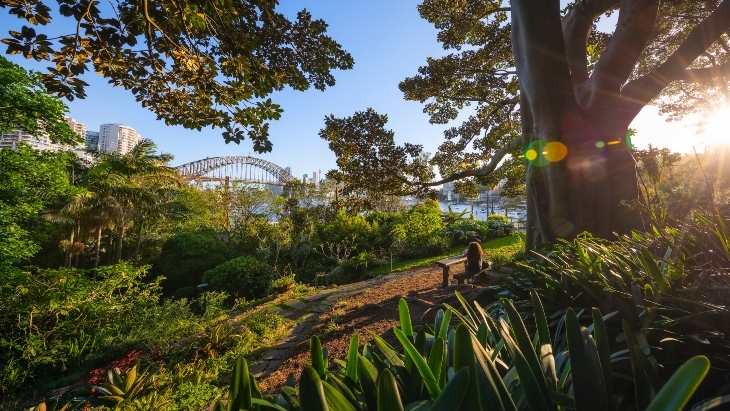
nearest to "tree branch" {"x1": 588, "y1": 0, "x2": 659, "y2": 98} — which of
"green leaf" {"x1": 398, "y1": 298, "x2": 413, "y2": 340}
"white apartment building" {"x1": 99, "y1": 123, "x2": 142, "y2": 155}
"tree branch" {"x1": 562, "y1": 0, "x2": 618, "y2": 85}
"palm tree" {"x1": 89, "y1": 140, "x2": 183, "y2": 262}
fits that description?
"tree branch" {"x1": 562, "y1": 0, "x2": 618, "y2": 85}

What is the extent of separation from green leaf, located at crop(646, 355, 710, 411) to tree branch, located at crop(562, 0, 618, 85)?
5683 mm

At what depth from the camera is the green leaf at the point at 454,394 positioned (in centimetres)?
65

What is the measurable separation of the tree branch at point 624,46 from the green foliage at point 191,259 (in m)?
13.9

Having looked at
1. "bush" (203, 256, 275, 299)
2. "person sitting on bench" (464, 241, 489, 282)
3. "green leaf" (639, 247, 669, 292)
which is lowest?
"bush" (203, 256, 275, 299)

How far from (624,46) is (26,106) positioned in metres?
13.9

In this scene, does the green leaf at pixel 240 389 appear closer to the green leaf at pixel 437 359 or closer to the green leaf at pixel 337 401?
the green leaf at pixel 337 401

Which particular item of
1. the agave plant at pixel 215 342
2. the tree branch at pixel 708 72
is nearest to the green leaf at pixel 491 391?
the agave plant at pixel 215 342

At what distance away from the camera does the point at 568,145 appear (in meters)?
4.08

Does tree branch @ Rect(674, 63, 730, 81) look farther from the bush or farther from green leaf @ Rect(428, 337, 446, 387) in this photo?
the bush

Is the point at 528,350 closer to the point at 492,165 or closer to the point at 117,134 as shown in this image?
the point at 492,165

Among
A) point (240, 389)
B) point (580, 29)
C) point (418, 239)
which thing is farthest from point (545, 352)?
point (418, 239)

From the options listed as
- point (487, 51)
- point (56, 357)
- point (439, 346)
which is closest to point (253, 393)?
point (439, 346)

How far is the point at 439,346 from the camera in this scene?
1.06m

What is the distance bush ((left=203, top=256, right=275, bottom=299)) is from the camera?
379 inches
